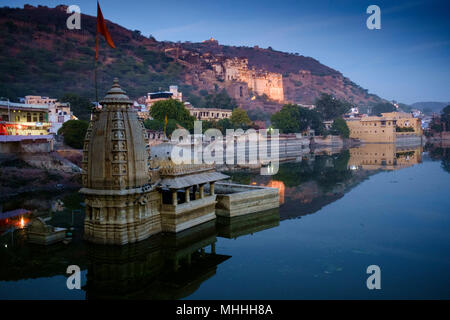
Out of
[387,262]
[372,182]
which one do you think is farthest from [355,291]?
[372,182]

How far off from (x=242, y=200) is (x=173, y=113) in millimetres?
43308

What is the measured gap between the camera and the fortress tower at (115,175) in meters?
17.9

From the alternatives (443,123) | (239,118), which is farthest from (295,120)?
(443,123)

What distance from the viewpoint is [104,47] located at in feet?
492

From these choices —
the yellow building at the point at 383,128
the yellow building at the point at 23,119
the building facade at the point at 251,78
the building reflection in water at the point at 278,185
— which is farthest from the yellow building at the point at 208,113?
the building facade at the point at 251,78

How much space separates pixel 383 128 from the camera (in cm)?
10806

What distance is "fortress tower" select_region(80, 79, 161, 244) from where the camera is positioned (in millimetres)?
17938

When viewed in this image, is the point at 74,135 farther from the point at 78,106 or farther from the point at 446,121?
the point at 446,121

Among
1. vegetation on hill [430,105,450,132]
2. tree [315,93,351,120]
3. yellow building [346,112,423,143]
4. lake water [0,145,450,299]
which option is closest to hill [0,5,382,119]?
tree [315,93,351,120]

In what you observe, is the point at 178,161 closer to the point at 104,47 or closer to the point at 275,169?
the point at 275,169

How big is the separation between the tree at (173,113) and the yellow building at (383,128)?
64.9 metres

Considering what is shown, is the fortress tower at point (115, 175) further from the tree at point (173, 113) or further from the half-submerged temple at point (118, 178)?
the tree at point (173, 113)

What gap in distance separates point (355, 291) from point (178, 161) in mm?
12120

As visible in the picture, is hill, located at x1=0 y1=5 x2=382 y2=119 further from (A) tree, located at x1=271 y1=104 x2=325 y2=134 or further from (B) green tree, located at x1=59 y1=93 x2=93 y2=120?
(A) tree, located at x1=271 y1=104 x2=325 y2=134
